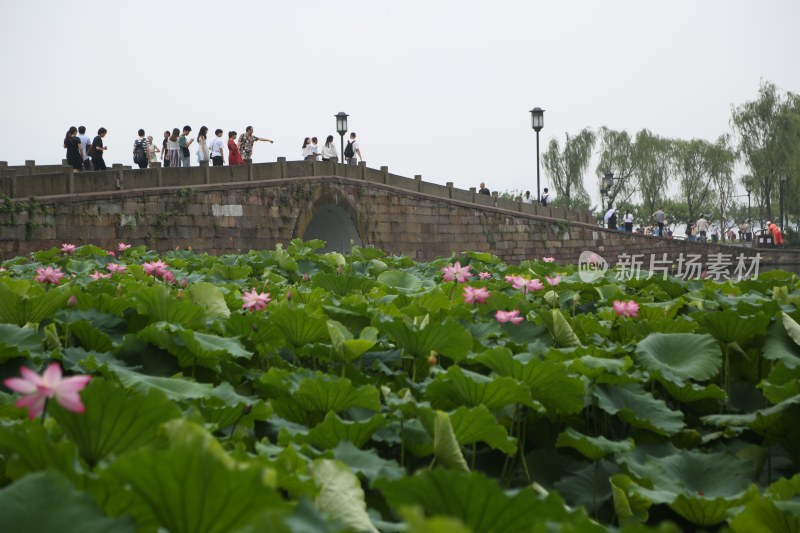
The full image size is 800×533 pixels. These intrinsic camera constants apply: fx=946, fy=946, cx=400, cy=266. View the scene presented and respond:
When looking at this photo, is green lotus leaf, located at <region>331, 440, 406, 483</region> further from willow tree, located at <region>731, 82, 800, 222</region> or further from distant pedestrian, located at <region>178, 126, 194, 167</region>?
willow tree, located at <region>731, 82, 800, 222</region>

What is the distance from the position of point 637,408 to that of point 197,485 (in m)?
1.23

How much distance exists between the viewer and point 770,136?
39.2 m

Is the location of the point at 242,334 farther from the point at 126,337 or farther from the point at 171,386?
the point at 171,386

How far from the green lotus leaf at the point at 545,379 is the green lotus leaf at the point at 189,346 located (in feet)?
1.71

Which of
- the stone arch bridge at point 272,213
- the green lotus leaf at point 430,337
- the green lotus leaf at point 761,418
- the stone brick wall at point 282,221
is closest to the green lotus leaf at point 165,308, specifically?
the green lotus leaf at point 430,337

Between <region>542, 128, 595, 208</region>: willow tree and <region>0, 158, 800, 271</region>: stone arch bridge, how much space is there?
16.9 metres

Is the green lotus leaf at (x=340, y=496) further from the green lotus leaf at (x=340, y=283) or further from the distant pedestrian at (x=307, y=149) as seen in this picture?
the distant pedestrian at (x=307, y=149)

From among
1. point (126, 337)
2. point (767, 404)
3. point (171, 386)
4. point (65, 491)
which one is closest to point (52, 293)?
point (126, 337)

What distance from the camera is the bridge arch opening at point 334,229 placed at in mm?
23511

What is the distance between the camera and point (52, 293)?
219 centimetres

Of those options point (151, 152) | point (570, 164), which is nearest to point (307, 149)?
point (151, 152)

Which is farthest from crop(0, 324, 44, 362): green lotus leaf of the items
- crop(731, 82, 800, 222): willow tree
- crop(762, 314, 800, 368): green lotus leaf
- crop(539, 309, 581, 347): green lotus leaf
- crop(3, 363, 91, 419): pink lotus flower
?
crop(731, 82, 800, 222): willow tree

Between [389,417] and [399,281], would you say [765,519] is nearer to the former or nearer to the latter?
[389,417]

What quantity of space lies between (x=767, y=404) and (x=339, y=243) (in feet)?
73.8
